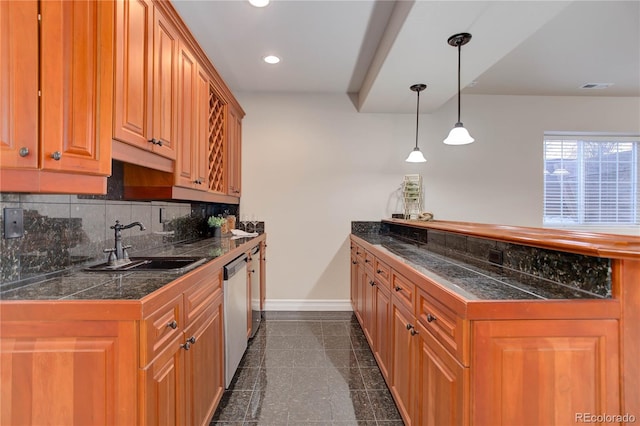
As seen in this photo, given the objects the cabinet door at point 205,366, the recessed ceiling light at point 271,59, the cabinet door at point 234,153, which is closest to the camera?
the cabinet door at point 205,366

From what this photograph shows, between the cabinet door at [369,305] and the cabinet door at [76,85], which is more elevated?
the cabinet door at [76,85]

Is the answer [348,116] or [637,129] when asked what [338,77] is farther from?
[637,129]

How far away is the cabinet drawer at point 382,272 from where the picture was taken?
191 cm

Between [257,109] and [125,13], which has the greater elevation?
[257,109]

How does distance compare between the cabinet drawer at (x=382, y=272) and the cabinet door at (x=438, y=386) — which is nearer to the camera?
the cabinet door at (x=438, y=386)

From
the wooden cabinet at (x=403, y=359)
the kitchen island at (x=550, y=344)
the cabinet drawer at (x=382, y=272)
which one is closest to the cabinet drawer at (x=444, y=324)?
the kitchen island at (x=550, y=344)

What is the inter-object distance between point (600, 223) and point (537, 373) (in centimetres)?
443

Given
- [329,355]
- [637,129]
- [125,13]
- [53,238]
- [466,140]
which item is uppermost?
[637,129]

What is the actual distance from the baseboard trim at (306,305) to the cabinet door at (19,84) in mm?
2953

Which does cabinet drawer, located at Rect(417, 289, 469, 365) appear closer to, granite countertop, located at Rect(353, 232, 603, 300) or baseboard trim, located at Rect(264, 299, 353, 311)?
granite countertop, located at Rect(353, 232, 603, 300)

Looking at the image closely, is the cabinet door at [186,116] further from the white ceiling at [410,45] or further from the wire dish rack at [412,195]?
the wire dish rack at [412,195]

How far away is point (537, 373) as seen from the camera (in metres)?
0.98

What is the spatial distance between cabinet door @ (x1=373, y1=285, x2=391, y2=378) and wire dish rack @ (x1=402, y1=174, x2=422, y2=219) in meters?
1.72

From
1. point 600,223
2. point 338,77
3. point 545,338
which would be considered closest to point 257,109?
point 338,77
